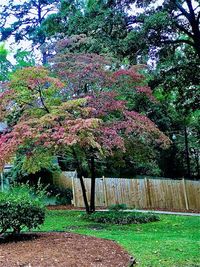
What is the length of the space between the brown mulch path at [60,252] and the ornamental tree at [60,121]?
11.1 ft

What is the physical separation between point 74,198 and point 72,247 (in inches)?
526

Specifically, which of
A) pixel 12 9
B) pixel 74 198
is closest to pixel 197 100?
pixel 74 198

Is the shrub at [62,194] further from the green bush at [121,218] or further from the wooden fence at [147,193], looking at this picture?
the green bush at [121,218]

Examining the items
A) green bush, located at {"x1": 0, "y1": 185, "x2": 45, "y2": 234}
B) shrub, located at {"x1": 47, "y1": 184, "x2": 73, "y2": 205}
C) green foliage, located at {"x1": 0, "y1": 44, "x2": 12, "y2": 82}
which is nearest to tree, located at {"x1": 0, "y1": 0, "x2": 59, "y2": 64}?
green foliage, located at {"x1": 0, "y1": 44, "x2": 12, "y2": 82}

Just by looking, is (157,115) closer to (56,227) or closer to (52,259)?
(56,227)

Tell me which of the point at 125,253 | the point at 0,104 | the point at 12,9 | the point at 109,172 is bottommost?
the point at 125,253

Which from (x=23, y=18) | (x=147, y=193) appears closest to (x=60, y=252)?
(x=147, y=193)

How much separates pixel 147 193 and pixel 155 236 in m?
8.73

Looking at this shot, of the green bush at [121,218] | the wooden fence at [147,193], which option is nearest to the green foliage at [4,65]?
the wooden fence at [147,193]

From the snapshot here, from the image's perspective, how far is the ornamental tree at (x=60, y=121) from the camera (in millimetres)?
11266

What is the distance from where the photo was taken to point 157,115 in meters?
22.7

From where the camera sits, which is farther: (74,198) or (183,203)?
(74,198)

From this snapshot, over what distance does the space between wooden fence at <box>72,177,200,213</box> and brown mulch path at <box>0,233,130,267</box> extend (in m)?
9.69

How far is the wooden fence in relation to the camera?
1709cm
